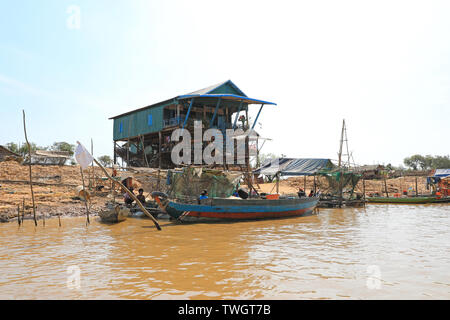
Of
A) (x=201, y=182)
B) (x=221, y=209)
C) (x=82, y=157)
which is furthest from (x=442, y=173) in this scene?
(x=82, y=157)

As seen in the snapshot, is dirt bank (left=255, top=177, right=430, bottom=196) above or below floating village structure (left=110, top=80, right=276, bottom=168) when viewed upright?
below

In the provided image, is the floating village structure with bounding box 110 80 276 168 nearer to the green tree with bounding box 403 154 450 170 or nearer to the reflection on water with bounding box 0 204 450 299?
the reflection on water with bounding box 0 204 450 299

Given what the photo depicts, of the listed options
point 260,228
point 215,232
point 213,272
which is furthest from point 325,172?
point 213,272

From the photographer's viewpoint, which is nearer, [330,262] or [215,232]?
[330,262]

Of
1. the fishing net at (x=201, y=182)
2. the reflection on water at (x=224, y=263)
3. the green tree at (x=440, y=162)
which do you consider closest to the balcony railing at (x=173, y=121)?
the fishing net at (x=201, y=182)

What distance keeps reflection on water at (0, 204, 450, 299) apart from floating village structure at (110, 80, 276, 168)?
13.9 m

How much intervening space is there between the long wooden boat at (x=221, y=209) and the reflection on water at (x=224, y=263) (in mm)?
1979

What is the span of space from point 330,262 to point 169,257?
12.4ft

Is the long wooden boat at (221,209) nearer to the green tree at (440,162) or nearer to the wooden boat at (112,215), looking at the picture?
the wooden boat at (112,215)

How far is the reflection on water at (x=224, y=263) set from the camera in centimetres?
546

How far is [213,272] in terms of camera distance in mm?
6543

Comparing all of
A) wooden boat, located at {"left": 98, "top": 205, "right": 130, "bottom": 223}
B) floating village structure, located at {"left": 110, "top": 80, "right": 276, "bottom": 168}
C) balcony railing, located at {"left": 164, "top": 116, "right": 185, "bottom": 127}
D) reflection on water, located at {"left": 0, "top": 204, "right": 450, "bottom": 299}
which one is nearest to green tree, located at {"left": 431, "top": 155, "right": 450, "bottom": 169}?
floating village structure, located at {"left": 110, "top": 80, "right": 276, "bottom": 168}

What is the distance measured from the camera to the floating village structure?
24647 millimetres
